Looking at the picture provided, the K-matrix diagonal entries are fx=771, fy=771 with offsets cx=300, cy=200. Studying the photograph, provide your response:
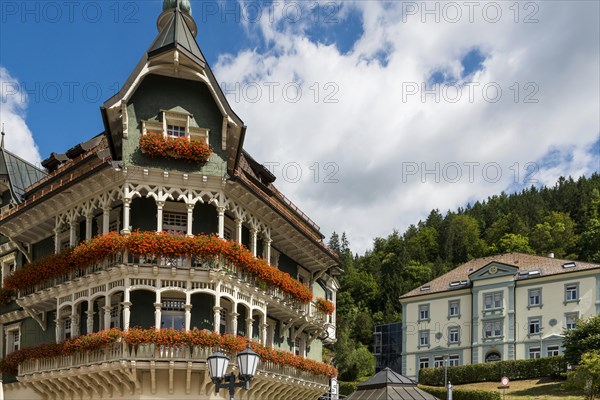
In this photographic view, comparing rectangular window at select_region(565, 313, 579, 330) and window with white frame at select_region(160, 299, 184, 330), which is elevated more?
window with white frame at select_region(160, 299, 184, 330)

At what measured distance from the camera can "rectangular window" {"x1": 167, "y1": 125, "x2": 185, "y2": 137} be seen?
30.6 m

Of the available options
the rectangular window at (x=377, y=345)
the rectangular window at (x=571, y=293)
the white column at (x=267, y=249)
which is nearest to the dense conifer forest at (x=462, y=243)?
the rectangular window at (x=377, y=345)

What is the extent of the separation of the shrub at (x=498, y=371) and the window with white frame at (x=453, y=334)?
19.1 feet

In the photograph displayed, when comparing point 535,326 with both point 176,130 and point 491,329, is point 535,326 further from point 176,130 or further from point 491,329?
point 176,130

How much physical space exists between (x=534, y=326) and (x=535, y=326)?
0.34ft

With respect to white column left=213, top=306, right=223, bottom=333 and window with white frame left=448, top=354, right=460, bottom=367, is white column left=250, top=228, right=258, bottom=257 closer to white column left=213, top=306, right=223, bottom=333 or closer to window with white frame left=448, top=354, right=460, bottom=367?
white column left=213, top=306, right=223, bottom=333

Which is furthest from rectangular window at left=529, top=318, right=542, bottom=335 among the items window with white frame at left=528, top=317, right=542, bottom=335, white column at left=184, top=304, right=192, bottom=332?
white column at left=184, top=304, right=192, bottom=332

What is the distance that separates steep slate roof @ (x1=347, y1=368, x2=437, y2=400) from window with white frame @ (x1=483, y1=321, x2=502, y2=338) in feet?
215

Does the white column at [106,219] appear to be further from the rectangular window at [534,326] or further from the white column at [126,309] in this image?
the rectangular window at [534,326]

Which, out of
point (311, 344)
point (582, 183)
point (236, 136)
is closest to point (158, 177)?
point (236, 136)

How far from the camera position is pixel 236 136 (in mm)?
31047

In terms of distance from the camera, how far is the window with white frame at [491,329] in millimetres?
81062

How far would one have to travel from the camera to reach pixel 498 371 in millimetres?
74750

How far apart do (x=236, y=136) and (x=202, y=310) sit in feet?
23.2
